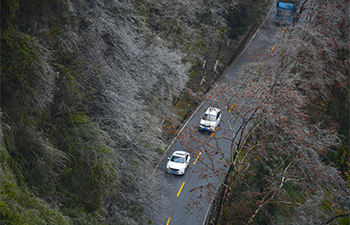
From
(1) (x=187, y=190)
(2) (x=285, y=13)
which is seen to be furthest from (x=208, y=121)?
(2) (x=285, y=13)

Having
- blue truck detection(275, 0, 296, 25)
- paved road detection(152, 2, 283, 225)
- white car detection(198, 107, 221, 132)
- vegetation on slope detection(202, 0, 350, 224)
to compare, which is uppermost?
blue truck detection(275, 0, 296, 25)

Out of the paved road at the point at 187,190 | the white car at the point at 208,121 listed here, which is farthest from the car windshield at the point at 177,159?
the white car at the point at 208,121

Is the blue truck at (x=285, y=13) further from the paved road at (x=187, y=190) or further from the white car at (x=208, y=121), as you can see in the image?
the white car at (x=208, y=121)

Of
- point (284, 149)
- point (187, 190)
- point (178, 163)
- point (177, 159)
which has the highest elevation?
point (284, 149)

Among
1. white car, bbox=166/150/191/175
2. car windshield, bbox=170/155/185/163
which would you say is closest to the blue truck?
white car, bbox=166/150/191/175

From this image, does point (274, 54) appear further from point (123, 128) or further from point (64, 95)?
point (64, 95)

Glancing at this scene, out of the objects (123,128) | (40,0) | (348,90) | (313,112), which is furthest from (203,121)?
(40,0)

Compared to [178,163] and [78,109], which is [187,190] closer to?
[178,163]

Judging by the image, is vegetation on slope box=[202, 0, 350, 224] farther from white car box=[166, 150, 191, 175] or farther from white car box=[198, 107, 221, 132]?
white car box=[198, 107, 221, 132]
